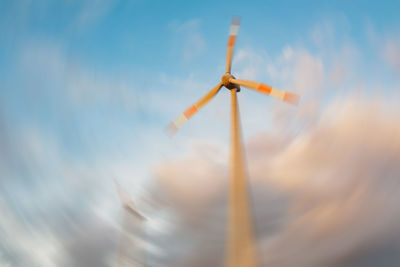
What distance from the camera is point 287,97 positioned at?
26.6 meters

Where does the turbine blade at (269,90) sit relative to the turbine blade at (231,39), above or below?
below

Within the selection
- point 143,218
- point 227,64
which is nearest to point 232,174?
point 227,64

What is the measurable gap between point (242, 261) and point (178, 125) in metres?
15.5

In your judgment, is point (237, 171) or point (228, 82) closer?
point (237, 171)

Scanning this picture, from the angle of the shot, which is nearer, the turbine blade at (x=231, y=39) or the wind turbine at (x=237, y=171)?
the wind turbine at (x=237, y=171)

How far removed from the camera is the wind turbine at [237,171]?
20531 mm

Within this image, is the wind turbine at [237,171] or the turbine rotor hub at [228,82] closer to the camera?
the wind turbine at [237,171]

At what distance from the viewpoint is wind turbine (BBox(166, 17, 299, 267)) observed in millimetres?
20531

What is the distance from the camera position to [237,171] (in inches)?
942

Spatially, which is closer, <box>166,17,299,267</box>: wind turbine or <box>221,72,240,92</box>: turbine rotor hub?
A: <box>166,17,299,267</box>: wind turbine

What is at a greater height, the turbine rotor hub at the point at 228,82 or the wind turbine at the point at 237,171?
the turbine rotor hub at the point at 228,82

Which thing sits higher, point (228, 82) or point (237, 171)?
point (228, 82)

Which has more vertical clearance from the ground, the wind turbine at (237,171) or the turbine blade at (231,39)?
the turbine blade at (231,39)

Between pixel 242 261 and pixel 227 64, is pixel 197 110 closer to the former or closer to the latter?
pixel 227 64
